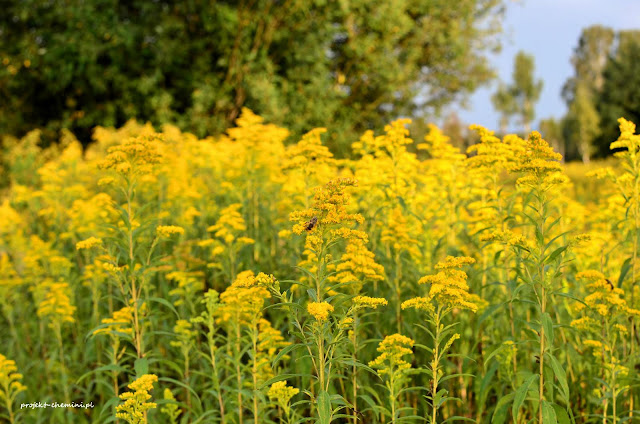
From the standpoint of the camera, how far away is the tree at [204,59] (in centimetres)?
1389

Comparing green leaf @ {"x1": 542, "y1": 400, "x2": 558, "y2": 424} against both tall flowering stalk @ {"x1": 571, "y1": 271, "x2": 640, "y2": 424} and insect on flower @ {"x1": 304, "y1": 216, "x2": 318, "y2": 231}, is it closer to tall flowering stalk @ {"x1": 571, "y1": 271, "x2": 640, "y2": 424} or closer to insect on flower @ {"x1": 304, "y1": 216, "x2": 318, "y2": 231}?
tall flowering stalk @ {"x1": 571, "y1": 271, "x2": 640, "y2": 424}

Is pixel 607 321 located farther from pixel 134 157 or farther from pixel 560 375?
pixel 134 157

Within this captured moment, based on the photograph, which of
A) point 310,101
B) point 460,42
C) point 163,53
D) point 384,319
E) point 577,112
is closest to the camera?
point 384,319

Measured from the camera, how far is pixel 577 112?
171ft

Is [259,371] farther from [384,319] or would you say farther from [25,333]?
[25,333]

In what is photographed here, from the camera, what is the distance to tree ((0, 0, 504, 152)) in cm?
1389

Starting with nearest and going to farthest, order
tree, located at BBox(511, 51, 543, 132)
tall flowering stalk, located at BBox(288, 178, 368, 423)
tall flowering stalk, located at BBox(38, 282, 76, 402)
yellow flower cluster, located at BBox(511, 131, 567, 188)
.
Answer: tall flowering stalk, located at BBox(288, 178, 368, 423) < yellow flower cluster, located at BBox(511, 131, 567, 188) < tall flowering stalk, located at BBox(38, 282, 76, 402) < tree, located at BBox(511, 51, 543, 132)

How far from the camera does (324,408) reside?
2.38 m

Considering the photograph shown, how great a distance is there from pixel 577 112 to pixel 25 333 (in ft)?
175

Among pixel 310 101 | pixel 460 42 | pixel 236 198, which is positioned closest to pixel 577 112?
pixel 460 42

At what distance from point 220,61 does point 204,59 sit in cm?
79

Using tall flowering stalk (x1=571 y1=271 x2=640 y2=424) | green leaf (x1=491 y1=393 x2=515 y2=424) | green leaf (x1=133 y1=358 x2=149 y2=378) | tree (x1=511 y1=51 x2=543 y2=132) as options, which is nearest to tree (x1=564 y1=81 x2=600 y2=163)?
tree (x1=511 y1=51 x2=543 y2=132)

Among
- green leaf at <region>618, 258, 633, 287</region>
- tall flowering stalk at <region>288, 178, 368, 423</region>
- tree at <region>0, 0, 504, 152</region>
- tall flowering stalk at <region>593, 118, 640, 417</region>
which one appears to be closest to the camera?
tall flowering stalk at <region>288, 178, 368, 423</region>

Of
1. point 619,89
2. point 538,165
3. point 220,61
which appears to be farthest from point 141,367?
point 619,89
